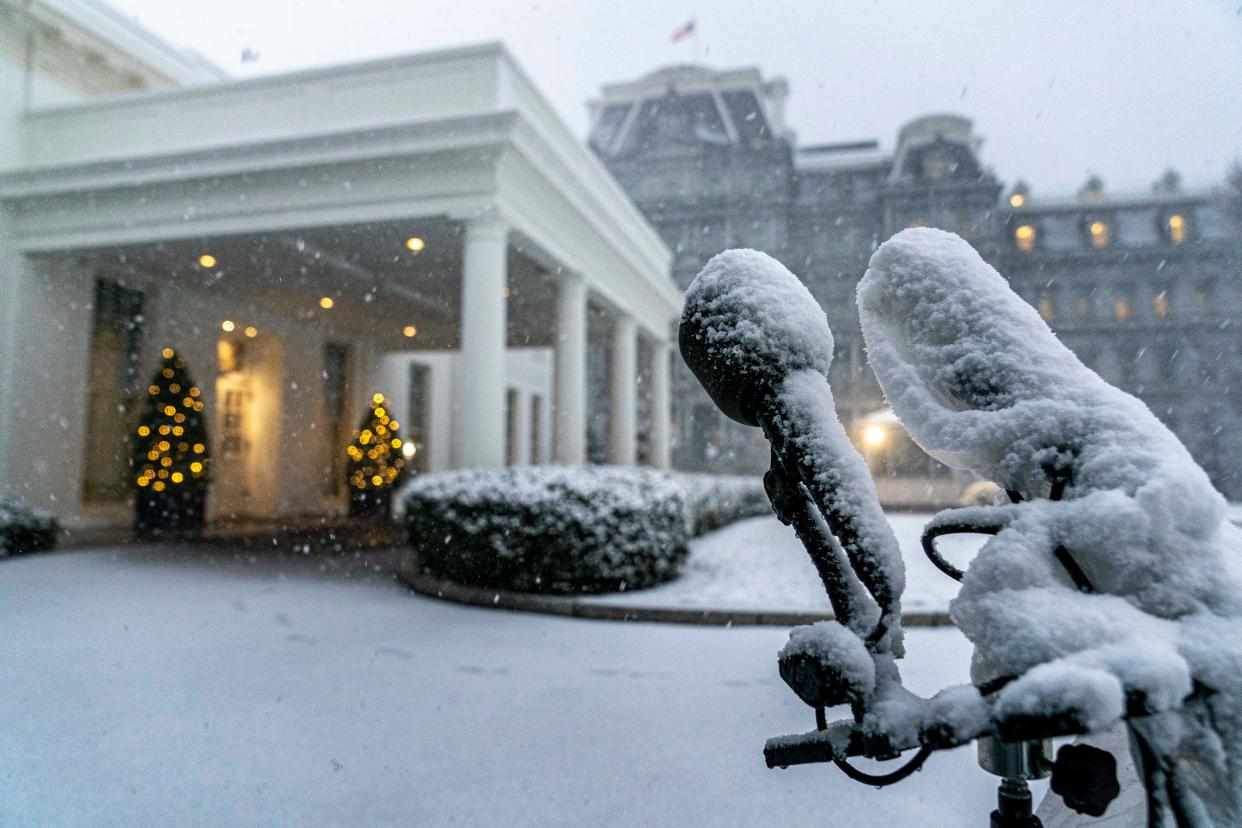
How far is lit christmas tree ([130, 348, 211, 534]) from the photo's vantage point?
10727mm

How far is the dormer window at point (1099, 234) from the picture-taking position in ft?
29.1

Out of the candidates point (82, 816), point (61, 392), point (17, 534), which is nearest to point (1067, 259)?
point (82, 816)

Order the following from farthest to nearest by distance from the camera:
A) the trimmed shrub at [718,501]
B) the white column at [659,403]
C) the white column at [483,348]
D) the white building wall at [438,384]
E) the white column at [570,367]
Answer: the white building wall at [438,384]
the white column at [659,403]
the white column at [570,367]
the trimmed shrub at [718,501]
the white column at [483,348]

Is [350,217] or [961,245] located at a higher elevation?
[350,217]

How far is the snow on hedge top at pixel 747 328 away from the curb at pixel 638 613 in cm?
479

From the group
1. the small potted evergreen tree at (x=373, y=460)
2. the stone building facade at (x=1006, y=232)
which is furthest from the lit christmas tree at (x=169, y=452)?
the stone building facade at (x=1006, y=232)

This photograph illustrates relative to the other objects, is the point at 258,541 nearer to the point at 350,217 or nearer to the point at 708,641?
the point at 350,217

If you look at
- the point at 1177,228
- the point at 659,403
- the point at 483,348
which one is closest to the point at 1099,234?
the point at 1177,228

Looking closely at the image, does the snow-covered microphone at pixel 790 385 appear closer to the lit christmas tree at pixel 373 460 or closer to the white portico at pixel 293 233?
the white portico at pixel 293 233

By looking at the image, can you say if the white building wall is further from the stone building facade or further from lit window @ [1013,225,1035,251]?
lit window @ [1013,225,1035,251]

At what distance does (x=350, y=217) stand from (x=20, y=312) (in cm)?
554

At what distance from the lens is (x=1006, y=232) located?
5.21 metres

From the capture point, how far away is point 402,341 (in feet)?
58.0

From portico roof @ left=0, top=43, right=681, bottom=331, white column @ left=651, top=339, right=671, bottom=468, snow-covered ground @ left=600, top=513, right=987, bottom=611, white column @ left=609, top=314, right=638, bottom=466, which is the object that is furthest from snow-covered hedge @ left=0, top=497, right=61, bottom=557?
white column @ left=651, top=339, right=671, bottom=468
